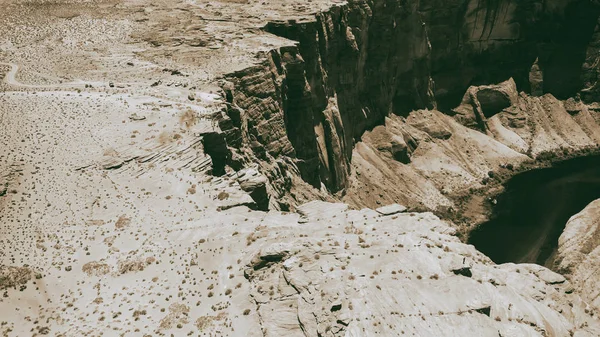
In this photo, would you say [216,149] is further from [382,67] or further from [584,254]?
[382,67]

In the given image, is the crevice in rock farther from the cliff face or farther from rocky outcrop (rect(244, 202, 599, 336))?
rocky outcrop (rect(244, 202, 599, 336))

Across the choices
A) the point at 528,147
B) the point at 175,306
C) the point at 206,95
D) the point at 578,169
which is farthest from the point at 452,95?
the point at 175,306

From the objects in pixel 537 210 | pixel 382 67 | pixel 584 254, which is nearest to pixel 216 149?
pixel 584 254

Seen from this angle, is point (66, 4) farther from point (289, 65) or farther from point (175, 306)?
point (175, 306)

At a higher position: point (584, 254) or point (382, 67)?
point (382, 67)

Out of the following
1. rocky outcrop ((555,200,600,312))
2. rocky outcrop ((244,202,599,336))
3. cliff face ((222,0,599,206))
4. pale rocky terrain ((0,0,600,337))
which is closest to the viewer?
rocky outcrop ((244,202,599,336))

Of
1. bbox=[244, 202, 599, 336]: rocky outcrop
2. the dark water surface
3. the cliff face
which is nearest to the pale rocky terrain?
bbox=[244, 202, 599, 336]: rocky outcrop
